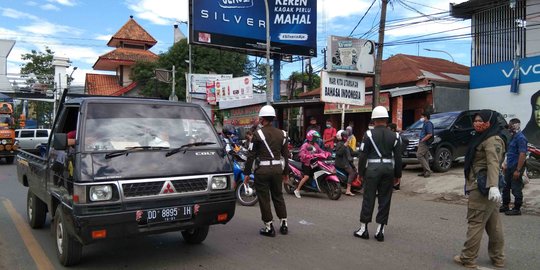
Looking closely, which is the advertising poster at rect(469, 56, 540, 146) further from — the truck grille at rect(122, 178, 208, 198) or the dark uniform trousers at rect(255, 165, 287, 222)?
the truck grille at rect(122, 178, 208, 198)

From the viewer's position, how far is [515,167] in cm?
861

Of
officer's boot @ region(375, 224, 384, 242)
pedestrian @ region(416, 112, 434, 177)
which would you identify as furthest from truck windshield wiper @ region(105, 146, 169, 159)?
pedestrian @ region(416, 112, 434, 177)

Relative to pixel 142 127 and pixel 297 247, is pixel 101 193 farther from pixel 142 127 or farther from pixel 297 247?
pixel 297 247

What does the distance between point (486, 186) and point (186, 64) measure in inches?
1399

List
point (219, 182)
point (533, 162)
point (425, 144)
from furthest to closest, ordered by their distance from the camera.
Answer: point (425, 144) → point (533, 162) → point (219, 182)

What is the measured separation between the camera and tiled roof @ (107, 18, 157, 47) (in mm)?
49250

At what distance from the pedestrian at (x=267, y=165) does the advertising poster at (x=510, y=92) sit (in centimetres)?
1316

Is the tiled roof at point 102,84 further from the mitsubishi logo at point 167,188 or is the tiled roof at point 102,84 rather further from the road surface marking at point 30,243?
the mitsubishi logo at point 167,188

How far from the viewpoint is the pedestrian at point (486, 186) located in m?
5.18

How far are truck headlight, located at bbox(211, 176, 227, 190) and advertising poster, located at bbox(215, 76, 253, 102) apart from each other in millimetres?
19470

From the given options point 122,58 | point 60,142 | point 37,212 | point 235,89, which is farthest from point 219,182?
point 122,58

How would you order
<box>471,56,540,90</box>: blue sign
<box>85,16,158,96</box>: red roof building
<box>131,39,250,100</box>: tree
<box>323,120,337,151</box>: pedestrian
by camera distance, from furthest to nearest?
<box>85,16,158,96</box>: red roof building
<box>131,39,250,100</box>: tree
<box>471,56,540,90</box>: blue sign
<box>323,120,337,151</box>: pedestrian

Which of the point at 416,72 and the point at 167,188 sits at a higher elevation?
the point at 416,72

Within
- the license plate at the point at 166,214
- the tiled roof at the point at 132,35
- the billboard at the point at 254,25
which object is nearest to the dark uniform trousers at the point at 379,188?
the license plate at the point at 166,214
